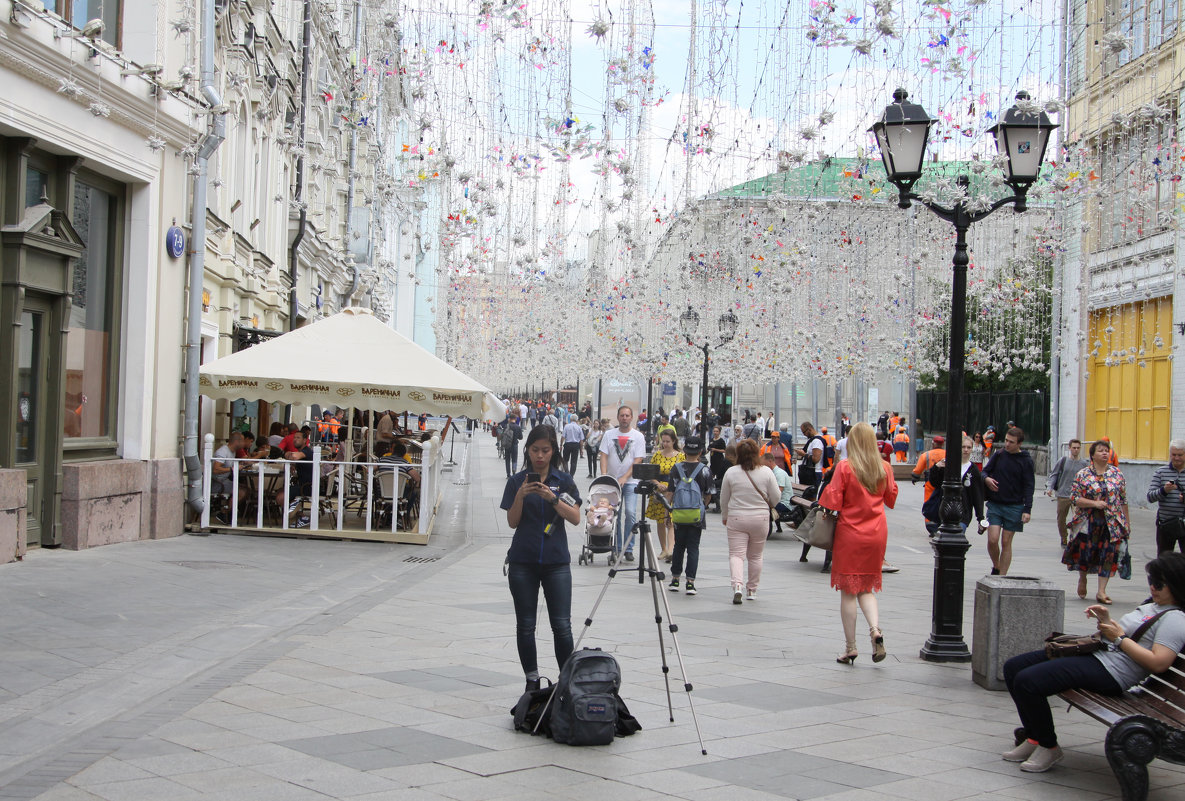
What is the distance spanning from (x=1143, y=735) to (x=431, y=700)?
3.79 meters

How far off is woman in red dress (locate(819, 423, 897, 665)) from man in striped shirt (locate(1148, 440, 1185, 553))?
191 inches

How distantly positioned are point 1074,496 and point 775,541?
6.47m

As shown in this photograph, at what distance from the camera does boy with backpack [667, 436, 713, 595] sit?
38.8 feet

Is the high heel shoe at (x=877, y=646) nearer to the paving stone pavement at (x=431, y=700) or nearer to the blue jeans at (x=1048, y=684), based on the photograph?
the paving stone pavement at (x=431, y=700)

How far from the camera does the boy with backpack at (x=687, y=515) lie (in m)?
11.8

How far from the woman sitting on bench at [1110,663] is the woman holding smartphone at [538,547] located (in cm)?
243

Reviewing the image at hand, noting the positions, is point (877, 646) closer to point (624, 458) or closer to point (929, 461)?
point (624, 458)

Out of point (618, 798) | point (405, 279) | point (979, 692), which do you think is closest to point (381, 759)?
point (618, 798)

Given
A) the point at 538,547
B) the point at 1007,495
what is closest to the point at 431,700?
the point at 538,547

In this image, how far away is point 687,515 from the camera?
466 inches

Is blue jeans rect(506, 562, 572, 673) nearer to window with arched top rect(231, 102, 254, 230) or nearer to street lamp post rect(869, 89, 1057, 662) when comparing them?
street lamp post rect(869, 89, 1057, 662)

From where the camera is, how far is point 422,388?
15516mm

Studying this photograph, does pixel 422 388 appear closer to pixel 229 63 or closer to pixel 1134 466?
pixel 229 63

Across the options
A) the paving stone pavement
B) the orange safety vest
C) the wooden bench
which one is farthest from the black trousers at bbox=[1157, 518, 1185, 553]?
the wooden bench
